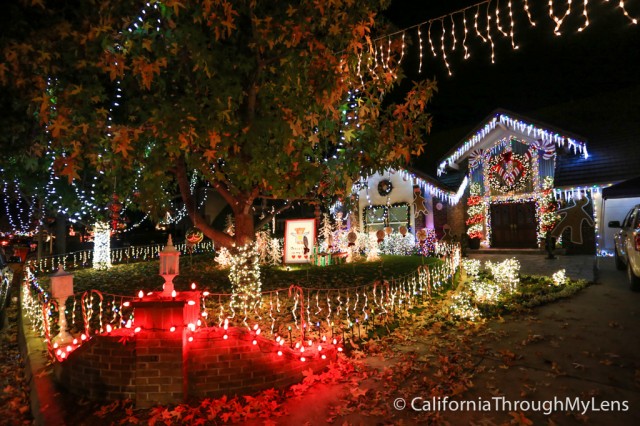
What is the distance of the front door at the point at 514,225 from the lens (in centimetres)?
1830

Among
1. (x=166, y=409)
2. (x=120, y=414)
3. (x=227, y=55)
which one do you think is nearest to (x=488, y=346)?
(x=166, y=409)

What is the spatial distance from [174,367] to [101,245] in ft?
52.8

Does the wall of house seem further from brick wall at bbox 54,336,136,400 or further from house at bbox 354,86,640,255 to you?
brick wall at bbox 54,336,136,400

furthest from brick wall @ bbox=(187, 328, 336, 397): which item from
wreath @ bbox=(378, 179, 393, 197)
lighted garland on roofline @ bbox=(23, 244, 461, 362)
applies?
wreath @ bbox=(378, 179, 393, 197)

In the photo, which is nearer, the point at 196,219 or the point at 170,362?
the point at 170,362

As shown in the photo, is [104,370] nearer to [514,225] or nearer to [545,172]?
[514,225]

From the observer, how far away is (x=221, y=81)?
7.10m

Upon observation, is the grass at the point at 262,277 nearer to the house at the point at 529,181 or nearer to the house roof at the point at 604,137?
the house at the point at 529,181

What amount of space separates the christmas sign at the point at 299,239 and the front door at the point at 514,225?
395 inches

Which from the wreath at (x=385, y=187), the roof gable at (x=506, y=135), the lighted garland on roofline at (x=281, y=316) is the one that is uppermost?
the roof gable at (x=506, y=135)

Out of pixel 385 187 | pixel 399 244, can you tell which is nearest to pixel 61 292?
pixel 399 244

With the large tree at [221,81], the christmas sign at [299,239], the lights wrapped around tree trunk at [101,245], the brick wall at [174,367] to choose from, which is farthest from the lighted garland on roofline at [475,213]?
the lights wrapped around tree trunk at [101,245]

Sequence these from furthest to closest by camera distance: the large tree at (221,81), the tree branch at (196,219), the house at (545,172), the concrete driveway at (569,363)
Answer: the house at (545,172) → the tree branch at (196,219) → the large tree at (221,81) → the concrete driveway at (569,363)

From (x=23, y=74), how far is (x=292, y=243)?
9.38 meters
